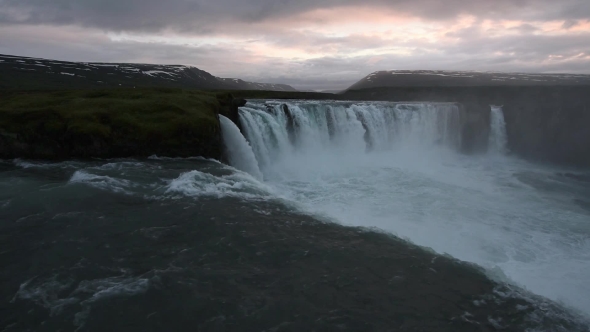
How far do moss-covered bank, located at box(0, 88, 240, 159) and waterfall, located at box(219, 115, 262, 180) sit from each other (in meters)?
1.04

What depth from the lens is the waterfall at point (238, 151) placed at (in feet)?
78.0

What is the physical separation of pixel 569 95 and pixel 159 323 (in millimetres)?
62184

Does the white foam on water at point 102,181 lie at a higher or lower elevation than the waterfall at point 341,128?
lower

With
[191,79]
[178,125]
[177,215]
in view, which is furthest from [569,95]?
[191,79]

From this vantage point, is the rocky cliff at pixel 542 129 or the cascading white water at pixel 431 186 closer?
the cascading white water at pixel 431 186

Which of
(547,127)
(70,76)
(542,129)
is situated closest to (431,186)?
(542,129)

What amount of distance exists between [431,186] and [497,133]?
78.7 feet

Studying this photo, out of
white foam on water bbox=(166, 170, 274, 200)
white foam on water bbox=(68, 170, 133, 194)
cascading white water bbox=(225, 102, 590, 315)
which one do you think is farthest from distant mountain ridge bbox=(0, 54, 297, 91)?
white foam on water bbox=(166, 170, 274, 200)

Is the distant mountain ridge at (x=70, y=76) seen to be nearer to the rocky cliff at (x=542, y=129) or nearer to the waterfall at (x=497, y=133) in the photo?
the rocky cliff at (x=542, y=129)

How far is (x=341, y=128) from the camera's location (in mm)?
34562

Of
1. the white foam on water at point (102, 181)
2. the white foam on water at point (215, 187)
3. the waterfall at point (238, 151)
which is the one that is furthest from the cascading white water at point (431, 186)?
the white foam on water at point (102, 181)

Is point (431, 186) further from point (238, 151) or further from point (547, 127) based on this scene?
point (547, 127)

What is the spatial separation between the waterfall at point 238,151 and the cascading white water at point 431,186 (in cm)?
139

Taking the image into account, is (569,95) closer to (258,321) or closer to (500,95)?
(500,95)
